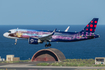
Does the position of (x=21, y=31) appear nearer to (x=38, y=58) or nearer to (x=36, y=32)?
(x=36, y=32)

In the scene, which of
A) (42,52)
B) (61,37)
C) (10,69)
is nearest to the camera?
(61,37)

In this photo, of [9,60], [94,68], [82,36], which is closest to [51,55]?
[9,60]

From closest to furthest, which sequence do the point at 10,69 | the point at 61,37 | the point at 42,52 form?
the point at 61,37 → the point at 10,69 → the point at 42,52

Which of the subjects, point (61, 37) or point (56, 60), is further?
point (56, 60)

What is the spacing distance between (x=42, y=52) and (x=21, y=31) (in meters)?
45.2

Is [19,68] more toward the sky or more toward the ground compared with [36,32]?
more toward the ground

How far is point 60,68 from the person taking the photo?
11606cm

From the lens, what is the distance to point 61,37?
99062mm

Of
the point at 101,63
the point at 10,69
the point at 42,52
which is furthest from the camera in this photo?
the point at 42,52

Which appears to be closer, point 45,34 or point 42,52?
point 45,34

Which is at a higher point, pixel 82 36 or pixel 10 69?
pixel 82 36

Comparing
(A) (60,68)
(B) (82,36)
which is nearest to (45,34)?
(B) (82,36)

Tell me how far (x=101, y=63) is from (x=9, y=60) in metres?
45.0

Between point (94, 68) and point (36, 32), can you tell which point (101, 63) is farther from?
point (36, 32)
